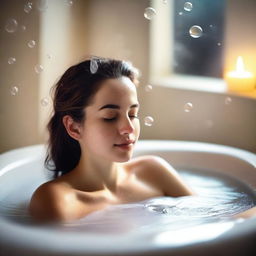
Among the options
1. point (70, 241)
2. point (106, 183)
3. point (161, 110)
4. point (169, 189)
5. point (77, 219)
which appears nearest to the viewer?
point (70, 241)

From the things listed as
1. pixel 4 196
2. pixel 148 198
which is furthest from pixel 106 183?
pixel 4 196

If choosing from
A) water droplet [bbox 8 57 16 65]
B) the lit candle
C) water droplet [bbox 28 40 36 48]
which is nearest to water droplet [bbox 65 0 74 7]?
water droplet [bbox 28 40 36 48]

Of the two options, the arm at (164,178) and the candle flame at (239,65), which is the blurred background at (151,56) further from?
the arm at (164,178)

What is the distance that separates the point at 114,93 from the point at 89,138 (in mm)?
149

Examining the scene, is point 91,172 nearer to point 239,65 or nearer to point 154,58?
→ point 239,65

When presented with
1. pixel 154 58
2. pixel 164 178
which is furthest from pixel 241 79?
pixel 164 178

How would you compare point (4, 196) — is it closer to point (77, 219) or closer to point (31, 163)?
point (31, 163)

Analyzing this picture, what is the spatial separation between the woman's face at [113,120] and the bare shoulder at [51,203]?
6.4 inches

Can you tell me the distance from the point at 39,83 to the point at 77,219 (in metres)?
1.01

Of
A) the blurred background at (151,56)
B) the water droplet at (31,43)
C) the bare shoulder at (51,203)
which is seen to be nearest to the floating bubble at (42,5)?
the blurred background at (151,56)

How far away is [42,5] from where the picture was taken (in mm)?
2092

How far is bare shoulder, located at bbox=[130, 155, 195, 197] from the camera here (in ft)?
5.05

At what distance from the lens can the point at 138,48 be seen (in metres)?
2.29

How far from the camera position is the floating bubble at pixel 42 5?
2043mm
